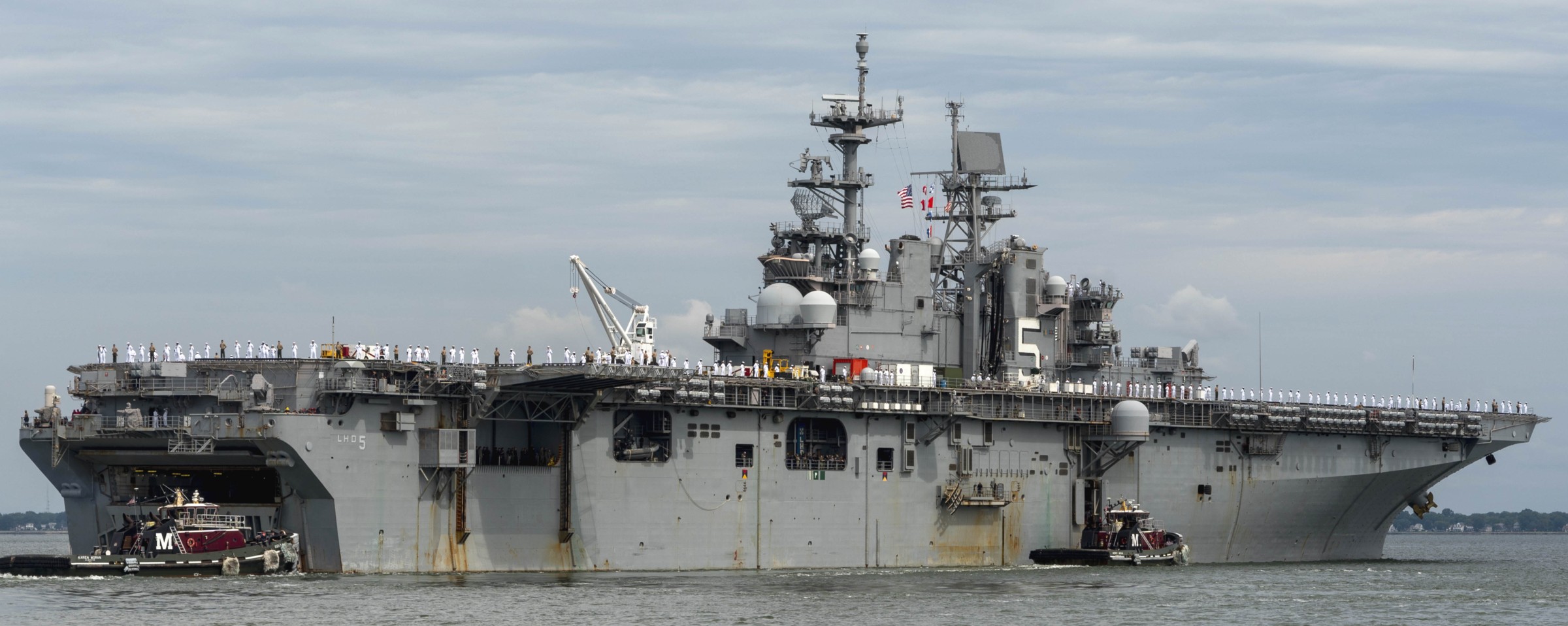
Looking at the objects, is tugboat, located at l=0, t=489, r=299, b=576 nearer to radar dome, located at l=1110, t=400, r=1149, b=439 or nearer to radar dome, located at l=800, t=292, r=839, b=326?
radar dome, located at l=800, t=292, r=839, b=326

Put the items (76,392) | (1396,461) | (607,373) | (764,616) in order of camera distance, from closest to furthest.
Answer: (764,616) → (607,373) → (76,392) → (1396,461)

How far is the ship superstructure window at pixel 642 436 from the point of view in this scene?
58.5 m

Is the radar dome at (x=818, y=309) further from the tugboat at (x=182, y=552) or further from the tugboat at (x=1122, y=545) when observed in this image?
the tugboat at (x=182, y=552)

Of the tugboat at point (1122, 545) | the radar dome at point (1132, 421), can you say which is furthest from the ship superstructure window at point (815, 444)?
the radar dome at point (1132, 421)

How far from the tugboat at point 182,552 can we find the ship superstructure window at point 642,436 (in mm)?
9865

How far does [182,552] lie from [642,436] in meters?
13.7

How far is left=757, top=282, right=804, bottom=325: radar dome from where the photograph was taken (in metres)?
64.1

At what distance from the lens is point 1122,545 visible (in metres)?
65.7

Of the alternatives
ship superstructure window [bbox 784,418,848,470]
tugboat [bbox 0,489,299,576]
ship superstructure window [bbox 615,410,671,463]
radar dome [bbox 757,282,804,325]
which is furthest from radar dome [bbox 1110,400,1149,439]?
tugboat [bbox 0,489,299,576]

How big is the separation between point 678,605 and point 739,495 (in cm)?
1150

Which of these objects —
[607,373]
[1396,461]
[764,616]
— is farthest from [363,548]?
[1396,461]

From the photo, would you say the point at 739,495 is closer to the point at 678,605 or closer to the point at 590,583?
the point at 590,583

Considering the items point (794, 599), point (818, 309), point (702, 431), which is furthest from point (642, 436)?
point (794, 599)

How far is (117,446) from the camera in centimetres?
5584
